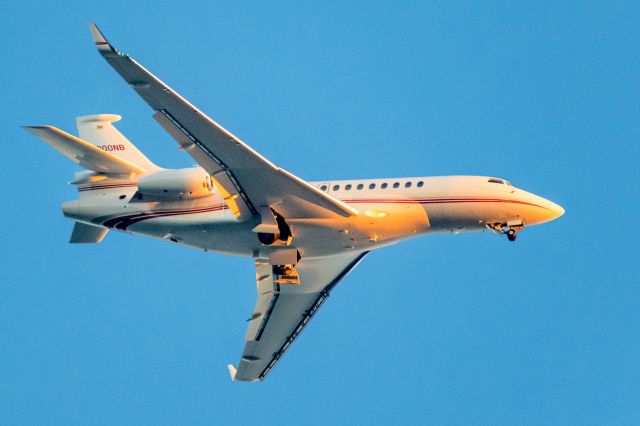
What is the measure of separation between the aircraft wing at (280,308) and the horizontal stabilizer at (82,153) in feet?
21.3

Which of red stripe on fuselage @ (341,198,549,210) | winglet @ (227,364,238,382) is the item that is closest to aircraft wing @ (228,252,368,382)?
winglet @ (227,364,238,382)


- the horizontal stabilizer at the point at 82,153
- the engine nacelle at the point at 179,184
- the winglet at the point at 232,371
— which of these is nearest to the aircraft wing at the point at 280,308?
the winglet at the point at 232,371

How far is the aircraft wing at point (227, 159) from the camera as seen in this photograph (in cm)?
2891

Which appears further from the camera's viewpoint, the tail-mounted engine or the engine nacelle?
the engine nacelle

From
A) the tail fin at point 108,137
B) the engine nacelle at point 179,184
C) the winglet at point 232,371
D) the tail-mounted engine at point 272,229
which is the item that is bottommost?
the winglet at point 232,371

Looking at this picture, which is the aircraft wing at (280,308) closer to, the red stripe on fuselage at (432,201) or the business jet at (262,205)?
the business jet at (262,205)

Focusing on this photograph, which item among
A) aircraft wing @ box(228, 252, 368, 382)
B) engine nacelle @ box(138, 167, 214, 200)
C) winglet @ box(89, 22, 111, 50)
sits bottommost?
aircraft wing @ box(228, 252, 368, 382)

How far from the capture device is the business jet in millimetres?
32969

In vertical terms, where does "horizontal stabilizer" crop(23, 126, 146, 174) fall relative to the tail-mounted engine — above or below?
above

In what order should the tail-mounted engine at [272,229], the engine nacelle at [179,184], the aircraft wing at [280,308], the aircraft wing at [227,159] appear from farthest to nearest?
the aircraft wing at [280,308] → the engine nacelle at [179,184] → the tail-mounted engine at [272,229] → the aircraft wing at [227,159]

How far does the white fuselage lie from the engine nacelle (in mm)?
330

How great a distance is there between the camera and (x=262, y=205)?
3372 centimetres

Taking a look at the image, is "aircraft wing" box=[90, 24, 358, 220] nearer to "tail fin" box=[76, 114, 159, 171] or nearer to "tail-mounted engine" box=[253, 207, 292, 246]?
"tail-mounted engine" box=[253, 207, 292, 246]

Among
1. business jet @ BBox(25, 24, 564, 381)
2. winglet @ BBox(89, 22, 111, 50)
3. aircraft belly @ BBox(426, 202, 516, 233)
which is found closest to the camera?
winglet @ BBox(89, 22, 111, 50)
